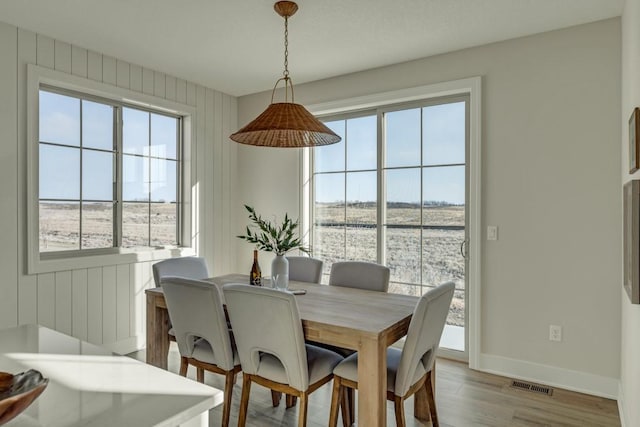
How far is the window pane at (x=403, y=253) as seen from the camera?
385 centimetres

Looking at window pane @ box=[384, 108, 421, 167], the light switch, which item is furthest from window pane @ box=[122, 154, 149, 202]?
the light switch

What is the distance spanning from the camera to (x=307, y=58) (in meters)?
3.65

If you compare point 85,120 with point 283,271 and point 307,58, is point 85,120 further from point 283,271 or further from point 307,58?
point 283,271

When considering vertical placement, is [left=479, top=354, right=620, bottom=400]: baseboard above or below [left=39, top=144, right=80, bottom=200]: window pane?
below

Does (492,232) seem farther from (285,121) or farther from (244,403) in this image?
(244,403)

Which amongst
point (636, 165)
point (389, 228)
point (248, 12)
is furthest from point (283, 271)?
point (636, 165)

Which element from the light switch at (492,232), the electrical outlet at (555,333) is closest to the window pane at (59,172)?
the light switch at (492,232)

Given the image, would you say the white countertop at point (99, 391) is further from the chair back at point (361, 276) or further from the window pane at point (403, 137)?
the window pane at point (403, 137)

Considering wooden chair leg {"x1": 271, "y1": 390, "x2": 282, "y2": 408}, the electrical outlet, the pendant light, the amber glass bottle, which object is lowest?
wooden chair leg {"x1": 271, "y1": 390, "x2": 282, "y2": 408}

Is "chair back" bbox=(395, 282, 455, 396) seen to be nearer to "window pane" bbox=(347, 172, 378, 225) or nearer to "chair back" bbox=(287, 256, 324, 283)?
"chair back" bbox=(287, 256, 324, 283)

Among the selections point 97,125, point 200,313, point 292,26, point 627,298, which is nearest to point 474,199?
point 627,298

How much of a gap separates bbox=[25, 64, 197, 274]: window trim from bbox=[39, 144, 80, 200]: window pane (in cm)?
13

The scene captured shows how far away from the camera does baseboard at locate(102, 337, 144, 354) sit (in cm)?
368

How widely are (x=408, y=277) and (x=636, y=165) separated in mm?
2216
